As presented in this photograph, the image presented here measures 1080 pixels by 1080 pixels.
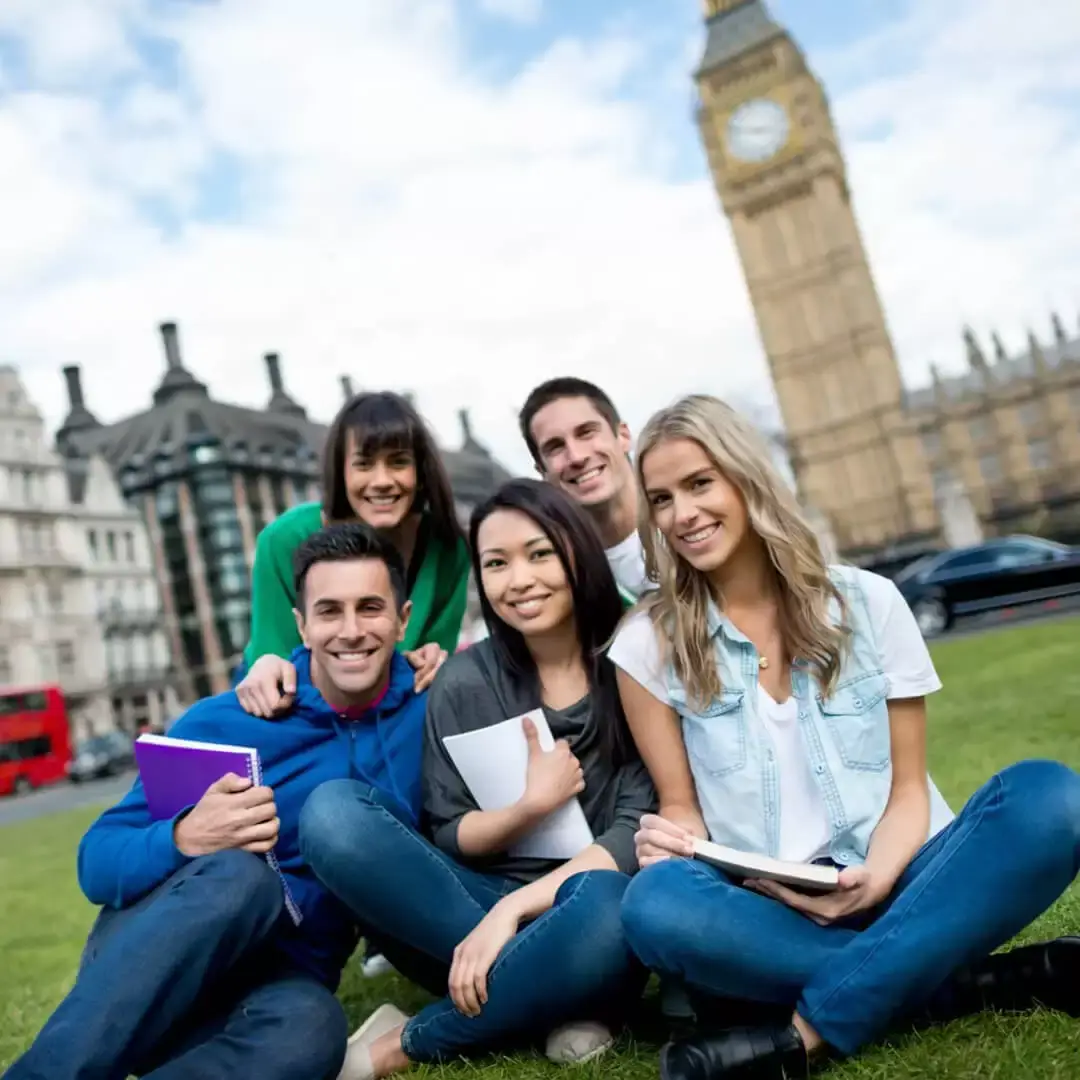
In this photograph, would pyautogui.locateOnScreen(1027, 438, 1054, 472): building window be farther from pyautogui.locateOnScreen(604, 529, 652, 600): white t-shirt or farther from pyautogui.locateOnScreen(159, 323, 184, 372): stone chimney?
pyautogui.locateOnScreen(604, 529, 652, 600): white t-shirt

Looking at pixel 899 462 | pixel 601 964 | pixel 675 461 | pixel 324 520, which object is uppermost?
pixel 899 462

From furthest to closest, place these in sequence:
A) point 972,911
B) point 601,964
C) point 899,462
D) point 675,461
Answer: point 899,462 → point 675,461 → point 601,964 → point 972,911

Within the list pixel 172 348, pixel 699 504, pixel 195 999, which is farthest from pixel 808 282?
pixel 195 999

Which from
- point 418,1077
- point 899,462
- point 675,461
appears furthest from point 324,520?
point 899,462

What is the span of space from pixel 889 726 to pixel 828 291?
68295mm

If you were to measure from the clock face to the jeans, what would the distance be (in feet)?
224

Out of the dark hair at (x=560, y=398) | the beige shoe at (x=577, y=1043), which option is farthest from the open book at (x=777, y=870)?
the dark hair at (x=560, y=398)

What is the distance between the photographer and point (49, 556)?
134 feet

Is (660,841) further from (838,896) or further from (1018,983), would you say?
(1018,983)

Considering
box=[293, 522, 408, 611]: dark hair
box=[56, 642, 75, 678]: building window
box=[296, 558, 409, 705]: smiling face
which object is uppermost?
box=[56, 642, 75, 678]: building window

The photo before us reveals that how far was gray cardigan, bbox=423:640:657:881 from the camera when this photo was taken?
276cm

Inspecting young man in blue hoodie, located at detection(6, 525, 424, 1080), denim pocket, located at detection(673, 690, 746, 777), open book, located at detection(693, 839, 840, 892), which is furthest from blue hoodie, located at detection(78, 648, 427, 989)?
open book, located at detection(693, 839, 840, 892)

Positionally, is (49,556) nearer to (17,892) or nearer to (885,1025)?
(17,892)

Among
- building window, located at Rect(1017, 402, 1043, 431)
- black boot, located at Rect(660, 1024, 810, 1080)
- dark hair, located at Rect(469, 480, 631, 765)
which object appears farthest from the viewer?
building window, located at Rect(1017, 402, 1043, 431)
